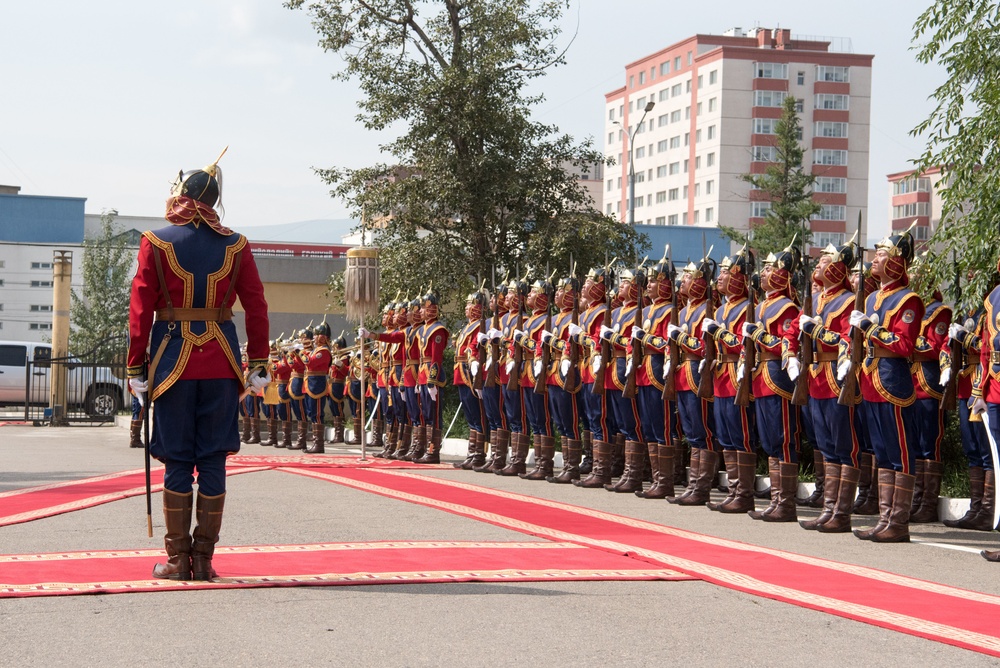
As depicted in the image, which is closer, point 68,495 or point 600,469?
point 68,495

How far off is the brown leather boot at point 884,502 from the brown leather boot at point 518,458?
5951mm

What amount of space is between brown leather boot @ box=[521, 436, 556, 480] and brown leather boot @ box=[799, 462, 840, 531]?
470 cm

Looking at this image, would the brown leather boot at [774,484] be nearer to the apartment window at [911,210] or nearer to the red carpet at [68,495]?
the red carpet at [68,495]

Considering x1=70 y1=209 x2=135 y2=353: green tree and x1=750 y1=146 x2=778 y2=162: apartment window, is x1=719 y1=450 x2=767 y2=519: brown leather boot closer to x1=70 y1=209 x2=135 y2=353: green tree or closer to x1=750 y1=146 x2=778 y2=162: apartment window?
x1=70 y1=209 x2=135 y2=353: green tree

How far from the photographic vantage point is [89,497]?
11383 millimetres

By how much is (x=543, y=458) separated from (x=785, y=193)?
3079cm

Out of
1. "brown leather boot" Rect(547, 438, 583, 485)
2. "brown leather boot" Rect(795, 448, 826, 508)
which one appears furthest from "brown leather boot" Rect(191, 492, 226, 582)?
"brown leather boot" Rect(547, 438, 583, 485)

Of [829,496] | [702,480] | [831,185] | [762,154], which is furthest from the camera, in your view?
[831,185]

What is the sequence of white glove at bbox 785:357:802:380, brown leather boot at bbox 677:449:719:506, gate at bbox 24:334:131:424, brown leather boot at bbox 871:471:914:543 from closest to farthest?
brown leather boot at bbox 871:471:914:543 → white glove at bbox 785:357:802:380 → brown leather boot at bbox 677:449:719:506 → gate at bbox 24:334:131:424

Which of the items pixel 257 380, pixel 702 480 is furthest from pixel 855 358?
pixel 257 380

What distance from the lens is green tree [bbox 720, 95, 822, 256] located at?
40844mm

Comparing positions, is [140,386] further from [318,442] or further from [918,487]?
[318,442]

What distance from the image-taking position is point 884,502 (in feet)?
31.9

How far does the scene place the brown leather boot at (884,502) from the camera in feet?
31.6
